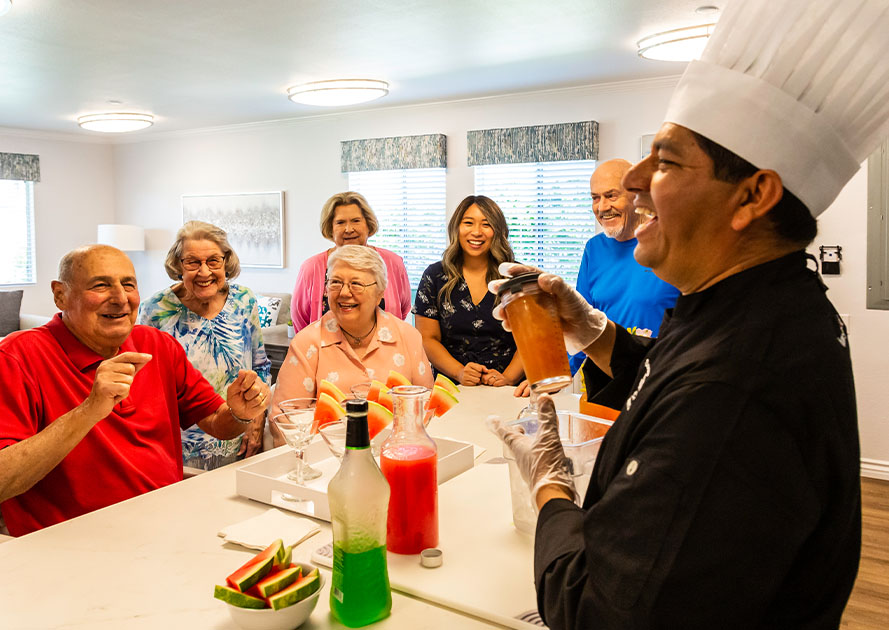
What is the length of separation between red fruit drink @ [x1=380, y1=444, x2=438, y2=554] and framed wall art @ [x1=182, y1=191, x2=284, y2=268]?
6.51m

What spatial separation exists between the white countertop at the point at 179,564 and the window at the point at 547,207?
170 inches

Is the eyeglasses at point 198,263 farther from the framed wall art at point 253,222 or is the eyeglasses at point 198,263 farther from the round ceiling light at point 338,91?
the framed wall art at point 253,222

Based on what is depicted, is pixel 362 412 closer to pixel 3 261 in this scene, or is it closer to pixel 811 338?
pixel 811 338

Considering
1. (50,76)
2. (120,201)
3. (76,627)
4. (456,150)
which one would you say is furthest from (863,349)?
(120,201)

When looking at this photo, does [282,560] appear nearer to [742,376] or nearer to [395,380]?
[742,376]

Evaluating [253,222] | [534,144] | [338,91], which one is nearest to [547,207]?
[534,144]

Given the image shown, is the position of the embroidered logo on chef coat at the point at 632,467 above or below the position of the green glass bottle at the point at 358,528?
above

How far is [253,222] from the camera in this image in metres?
7.62

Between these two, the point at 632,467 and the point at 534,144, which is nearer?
the point at 632,467

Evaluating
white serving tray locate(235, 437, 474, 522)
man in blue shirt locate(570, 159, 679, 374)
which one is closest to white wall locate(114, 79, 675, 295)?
man in blue shirt locate(570, 159, 679, 374)

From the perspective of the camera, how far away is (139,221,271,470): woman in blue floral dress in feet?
8.10

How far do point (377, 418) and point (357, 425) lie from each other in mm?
734

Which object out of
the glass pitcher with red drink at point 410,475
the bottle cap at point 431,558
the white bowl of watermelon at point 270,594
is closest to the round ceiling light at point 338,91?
the glass pitcher with red drink at point 410,475

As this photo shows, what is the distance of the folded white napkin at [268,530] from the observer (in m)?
1.36
